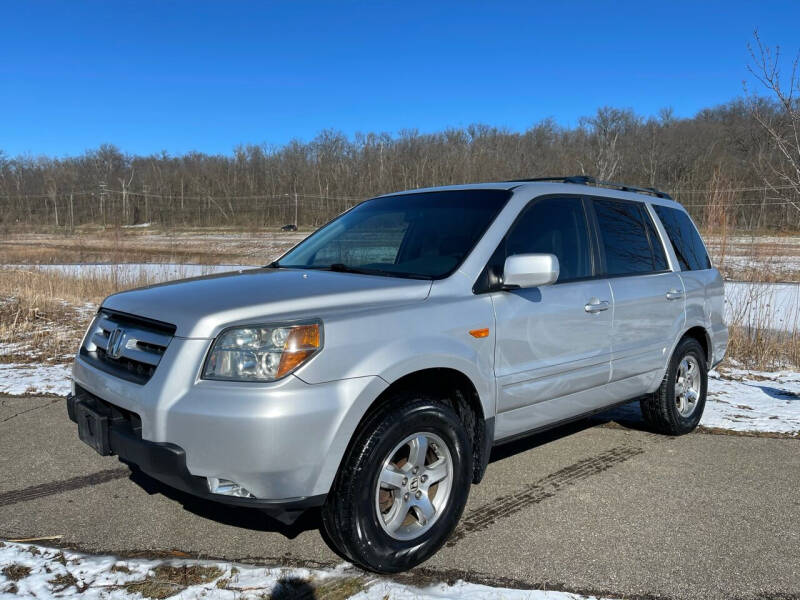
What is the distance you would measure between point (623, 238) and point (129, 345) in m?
3.28

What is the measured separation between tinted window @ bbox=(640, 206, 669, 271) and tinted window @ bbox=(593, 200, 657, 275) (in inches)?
2.0

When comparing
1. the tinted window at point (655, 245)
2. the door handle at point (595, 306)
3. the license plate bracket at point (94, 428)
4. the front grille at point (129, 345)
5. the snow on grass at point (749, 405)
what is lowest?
the snow on grass at point (749, 405)

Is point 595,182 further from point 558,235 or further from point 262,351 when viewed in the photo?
point 262,351

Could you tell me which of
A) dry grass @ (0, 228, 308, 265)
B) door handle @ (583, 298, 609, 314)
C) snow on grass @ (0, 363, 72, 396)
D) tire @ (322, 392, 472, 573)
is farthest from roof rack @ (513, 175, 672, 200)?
dry grass @ (0, 228, 308, 265)

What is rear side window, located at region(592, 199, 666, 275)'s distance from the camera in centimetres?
434

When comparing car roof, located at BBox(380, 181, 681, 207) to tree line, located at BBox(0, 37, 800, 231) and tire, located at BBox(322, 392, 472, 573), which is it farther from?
tree line, located at BBox(0, 37, 800, 231)

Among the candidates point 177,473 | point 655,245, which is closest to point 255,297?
point 177,473

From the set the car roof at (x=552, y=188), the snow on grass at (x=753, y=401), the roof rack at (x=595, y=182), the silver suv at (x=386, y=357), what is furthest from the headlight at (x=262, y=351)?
the snow on grass at (x=753, y=401)

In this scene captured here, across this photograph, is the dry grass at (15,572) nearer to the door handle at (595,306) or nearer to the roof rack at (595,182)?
the door handle at (595,306)

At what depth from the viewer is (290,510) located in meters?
2.64

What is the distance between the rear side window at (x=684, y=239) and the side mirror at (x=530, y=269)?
215 centimetres

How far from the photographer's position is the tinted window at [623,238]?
14.2 feet

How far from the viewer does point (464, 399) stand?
336 cm

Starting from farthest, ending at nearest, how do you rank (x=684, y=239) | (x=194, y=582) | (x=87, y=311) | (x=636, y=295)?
(x=87, y=311)
(x=684, y=239)
(x=636, y=295)
(x=194, y=582)
